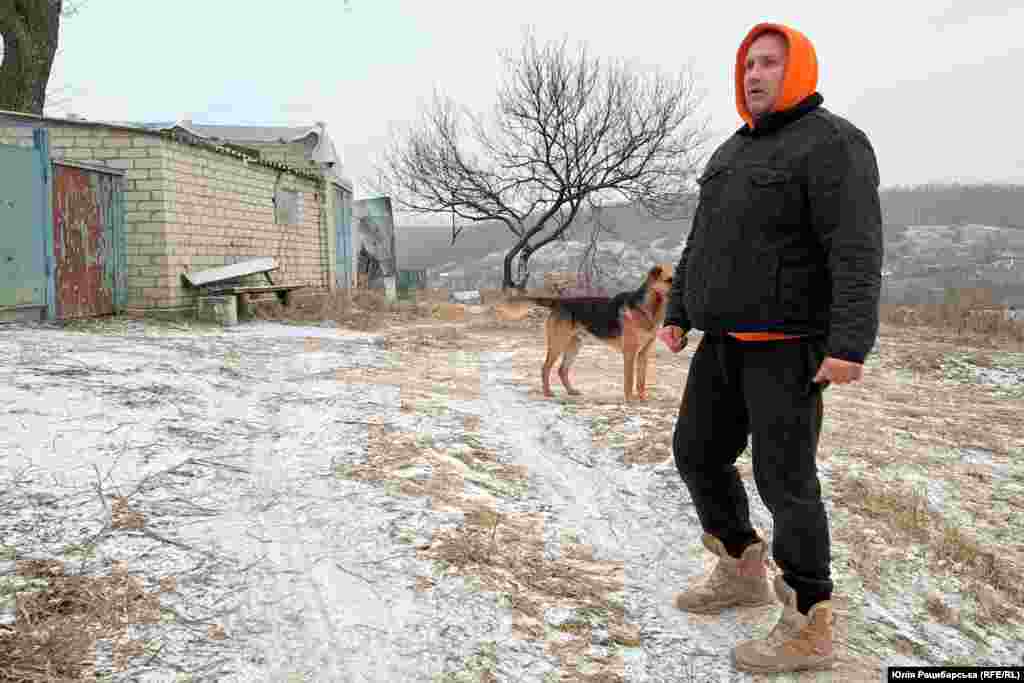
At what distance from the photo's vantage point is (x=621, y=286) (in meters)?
21.8

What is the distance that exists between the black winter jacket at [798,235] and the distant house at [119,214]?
8.41 metres

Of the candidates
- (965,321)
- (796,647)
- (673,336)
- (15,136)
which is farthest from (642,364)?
(965,321)

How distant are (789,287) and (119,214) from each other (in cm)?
1002

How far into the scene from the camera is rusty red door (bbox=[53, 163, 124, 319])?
27.9ft

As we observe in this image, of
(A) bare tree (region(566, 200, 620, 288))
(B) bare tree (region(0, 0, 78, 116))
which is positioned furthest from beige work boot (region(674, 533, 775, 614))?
(A) bare tree (region(566, 200, 620, 288))

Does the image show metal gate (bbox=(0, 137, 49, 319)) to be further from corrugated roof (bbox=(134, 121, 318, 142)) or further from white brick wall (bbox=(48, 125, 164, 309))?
corrugated roof (bbox=(134, 121, 318, 142))

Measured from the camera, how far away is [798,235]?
194 centimetres

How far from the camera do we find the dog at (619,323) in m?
5.79

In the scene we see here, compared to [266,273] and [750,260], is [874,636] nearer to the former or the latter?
[750,260]

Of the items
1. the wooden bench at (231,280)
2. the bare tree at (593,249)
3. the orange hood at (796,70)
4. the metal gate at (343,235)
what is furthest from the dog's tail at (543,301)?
the bare tree at (593,249)

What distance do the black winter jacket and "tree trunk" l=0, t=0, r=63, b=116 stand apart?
564 inches

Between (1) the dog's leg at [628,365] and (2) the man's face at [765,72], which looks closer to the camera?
(2) the man's face at [765,72]

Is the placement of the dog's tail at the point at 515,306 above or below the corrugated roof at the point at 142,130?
below

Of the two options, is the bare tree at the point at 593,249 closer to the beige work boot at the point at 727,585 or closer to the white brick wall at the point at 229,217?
the white brick wall at the point at 229,217
